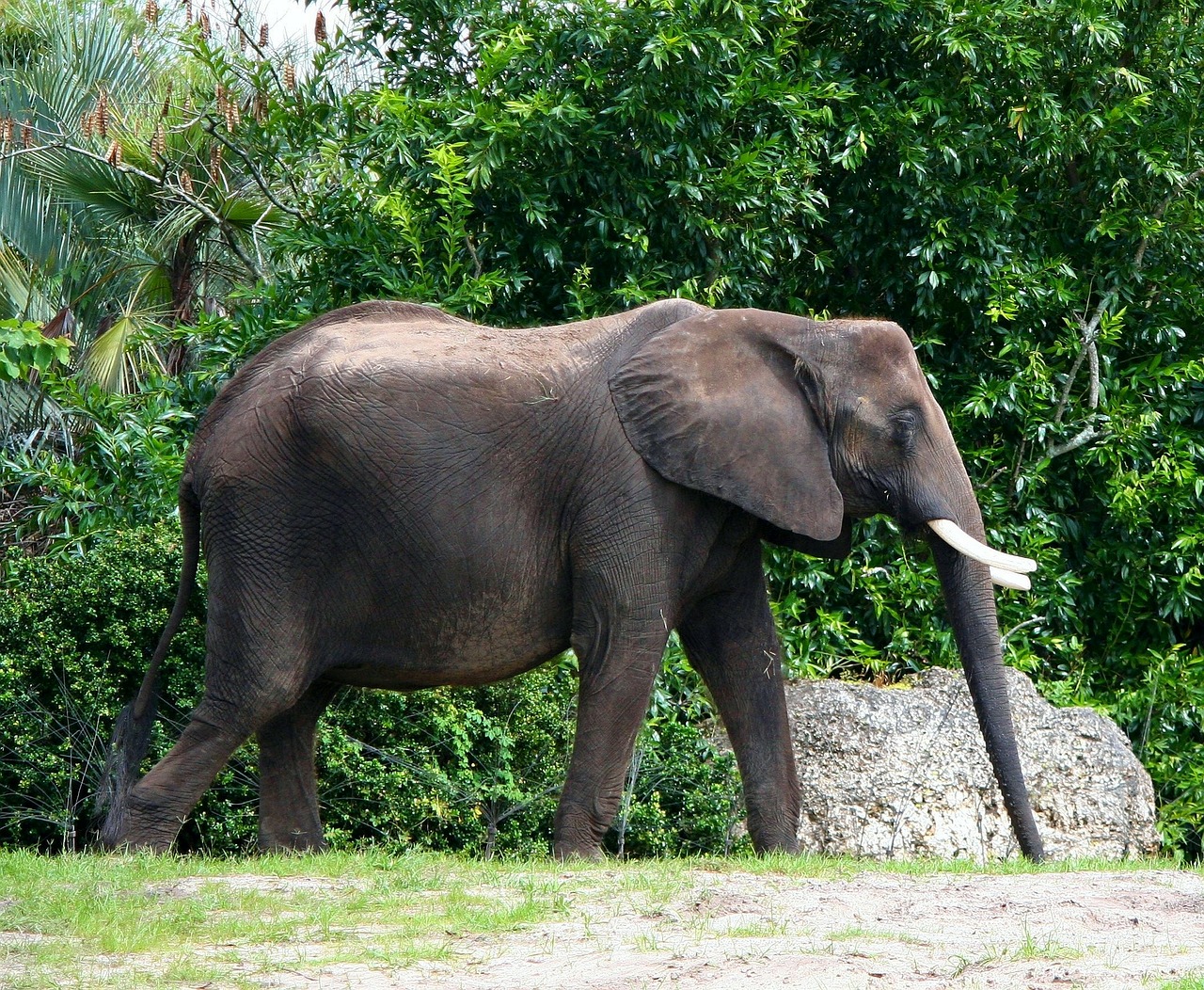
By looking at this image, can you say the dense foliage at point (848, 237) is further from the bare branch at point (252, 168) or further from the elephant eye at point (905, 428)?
the elephant eye at point (905, 428)

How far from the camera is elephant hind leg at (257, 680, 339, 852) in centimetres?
831

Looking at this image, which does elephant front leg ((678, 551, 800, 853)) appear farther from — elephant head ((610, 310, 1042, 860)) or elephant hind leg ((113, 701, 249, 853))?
elephant hind leg ((113, 701, 249, 853))

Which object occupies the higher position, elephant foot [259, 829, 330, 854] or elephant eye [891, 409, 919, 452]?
elephant eye [891, 409, 919, 452]

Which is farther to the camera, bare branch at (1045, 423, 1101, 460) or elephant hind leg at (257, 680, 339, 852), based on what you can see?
bare branch at (1045, 423, 1101, 460)

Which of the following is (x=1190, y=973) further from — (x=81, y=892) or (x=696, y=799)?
(x=696, y=799)

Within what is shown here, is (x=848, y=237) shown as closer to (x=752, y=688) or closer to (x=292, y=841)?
(x=752, y=688)

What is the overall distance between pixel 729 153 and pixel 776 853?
5.17 metres

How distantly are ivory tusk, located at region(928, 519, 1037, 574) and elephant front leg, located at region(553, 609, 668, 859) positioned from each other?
150 centimetres

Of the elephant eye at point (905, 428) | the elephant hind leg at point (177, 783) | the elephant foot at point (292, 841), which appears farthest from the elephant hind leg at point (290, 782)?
the elephant eye at point (905, 428)

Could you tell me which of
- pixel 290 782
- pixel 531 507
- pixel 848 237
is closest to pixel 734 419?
pixel 531 507

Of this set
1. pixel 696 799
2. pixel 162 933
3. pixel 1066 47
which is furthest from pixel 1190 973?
pixel 1066 47

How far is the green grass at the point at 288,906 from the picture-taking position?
495 centimetres

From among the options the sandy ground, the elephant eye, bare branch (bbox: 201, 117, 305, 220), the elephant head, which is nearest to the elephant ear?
the elephant head

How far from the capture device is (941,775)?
10.3 m
